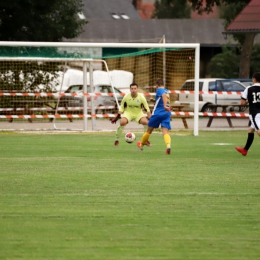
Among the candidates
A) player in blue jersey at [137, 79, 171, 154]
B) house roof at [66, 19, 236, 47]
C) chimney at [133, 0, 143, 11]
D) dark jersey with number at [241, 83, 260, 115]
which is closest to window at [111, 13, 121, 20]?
house roof at [66, 19, 236, 47]

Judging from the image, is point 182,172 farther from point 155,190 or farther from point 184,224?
point 184,224

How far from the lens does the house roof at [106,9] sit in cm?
7631

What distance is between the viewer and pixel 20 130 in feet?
80.5

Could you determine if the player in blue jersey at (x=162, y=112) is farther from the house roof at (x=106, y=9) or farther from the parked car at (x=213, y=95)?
the house roof at (x=106, y=9)

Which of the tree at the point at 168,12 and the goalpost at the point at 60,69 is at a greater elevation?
the tree at the point at 168,12

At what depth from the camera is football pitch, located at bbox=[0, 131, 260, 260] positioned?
7133mm

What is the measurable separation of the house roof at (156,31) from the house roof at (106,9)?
5903 millimetres

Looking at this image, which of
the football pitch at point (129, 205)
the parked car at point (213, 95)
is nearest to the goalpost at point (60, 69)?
the parked car at point (213, 95)

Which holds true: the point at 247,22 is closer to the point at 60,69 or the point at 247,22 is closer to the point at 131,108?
the point at 60,69

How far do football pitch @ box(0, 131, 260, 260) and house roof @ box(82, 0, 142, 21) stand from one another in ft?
199

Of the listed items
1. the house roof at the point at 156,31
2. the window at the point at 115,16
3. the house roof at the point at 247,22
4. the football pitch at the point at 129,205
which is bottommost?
the football pitch at the point at 129,205

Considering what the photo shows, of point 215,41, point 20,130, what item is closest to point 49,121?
point 20,130

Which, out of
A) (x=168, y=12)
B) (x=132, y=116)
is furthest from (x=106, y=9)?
(x=132, y=116)

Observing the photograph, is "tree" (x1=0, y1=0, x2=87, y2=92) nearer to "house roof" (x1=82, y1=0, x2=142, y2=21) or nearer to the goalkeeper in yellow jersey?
the goalkeeper in yellow jersey
